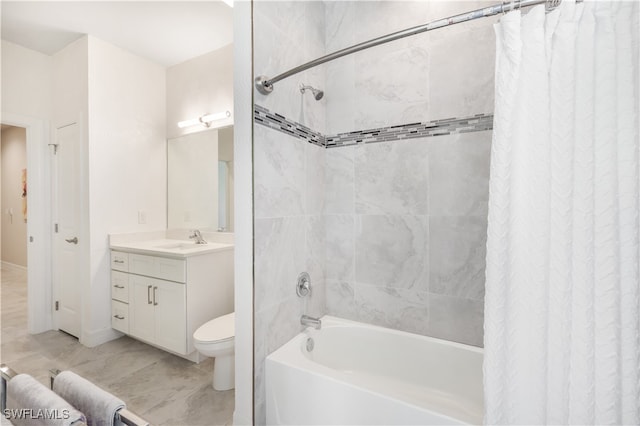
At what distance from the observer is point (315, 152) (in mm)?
1801

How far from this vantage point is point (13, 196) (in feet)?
2.67

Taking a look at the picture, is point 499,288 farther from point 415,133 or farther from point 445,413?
point 415,133

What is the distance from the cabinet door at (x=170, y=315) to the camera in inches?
61.9

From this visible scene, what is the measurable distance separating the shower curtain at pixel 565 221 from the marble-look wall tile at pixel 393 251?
2.31 ft

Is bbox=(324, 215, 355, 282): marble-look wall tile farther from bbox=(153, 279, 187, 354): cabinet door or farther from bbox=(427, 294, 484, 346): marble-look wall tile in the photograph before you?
bbox=(153, 279, 187, 354): cabinet door

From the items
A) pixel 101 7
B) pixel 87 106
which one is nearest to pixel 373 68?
pixel 101 7

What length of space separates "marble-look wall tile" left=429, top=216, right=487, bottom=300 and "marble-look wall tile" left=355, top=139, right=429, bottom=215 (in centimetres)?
16

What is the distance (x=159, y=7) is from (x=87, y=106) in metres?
0.88

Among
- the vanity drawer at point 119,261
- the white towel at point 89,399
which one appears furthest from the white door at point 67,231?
the white towel at point 89,399

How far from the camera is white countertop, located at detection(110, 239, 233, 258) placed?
1.26m

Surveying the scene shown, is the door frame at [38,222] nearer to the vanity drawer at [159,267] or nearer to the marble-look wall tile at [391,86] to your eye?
the vanity drawer at [159,267]

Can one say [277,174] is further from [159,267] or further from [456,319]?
[456,319]

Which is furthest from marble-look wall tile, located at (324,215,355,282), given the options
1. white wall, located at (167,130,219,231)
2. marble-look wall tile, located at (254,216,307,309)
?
white wall, located at (167,130,219,231)

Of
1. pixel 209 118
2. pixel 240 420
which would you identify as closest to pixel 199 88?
pixel 209 118
